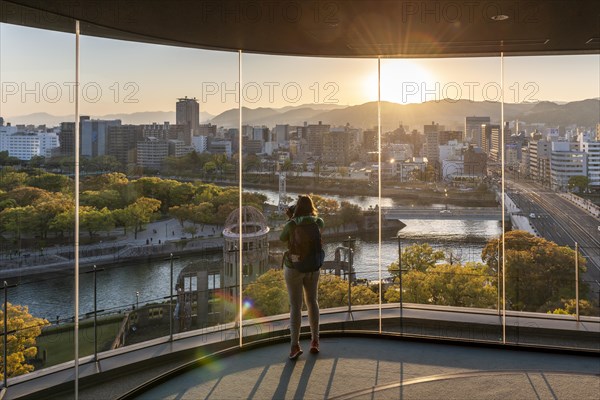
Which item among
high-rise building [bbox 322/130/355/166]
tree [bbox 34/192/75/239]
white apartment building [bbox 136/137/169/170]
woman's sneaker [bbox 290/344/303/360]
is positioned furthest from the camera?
high-rise building [bbox 322/130/355/166]

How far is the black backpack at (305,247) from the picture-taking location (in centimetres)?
290

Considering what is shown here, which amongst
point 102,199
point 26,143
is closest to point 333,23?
point 102,199

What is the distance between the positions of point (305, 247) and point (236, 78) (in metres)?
1.66

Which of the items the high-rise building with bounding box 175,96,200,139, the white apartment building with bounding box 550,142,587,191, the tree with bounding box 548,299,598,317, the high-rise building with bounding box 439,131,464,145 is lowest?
the tree with bounding box 548,299,598,317

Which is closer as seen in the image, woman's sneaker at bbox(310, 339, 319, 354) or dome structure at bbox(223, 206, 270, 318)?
woman's sneaker at bbox(310, 339, 319, 354)

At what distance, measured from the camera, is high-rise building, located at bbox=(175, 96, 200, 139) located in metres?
3.99

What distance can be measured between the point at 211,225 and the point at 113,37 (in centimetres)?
171

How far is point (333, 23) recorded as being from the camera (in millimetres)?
2939

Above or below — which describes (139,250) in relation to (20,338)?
above

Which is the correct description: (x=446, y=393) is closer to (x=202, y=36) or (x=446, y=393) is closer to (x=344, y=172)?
(x=344, y=172)

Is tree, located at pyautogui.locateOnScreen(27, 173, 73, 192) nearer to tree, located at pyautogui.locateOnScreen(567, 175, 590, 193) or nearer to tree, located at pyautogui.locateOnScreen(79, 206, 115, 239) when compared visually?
tree, located at pyautogui.locateOnScreen(79, 206, 115, 239)

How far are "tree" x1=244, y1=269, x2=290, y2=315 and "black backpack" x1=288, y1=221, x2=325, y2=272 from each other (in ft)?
3.48

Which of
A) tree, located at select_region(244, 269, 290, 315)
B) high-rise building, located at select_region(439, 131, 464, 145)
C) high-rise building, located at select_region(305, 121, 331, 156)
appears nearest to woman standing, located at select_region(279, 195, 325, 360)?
tree, located at select_region(244, 269, 290, 315)

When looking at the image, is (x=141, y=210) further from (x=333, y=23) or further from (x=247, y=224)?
(x=333, y=23)
